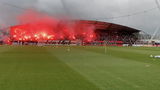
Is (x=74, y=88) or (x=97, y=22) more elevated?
(x=97, y=22)

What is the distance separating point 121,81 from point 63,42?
105 metres

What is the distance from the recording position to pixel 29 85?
9.03 metres

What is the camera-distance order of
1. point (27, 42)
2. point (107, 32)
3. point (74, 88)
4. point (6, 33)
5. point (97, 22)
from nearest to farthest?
point (74, 88), point (27, 42), point (6, 33), point (97, 22), point (107, 32)

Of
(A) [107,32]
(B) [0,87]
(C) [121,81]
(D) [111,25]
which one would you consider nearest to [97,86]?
(C) [121,81]

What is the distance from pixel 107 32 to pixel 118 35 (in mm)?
7945

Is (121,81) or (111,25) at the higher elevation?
(111,25)

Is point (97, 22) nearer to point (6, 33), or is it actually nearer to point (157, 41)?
point (157, 41)

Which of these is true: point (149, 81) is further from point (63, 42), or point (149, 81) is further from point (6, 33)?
point (6, 33)

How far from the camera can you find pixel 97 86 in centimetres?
903

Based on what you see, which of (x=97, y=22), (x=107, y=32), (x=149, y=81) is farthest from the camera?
(x=107, y=32)

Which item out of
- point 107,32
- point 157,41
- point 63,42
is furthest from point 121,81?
point 107,32

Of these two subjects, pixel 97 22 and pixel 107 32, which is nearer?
pixel 97 22

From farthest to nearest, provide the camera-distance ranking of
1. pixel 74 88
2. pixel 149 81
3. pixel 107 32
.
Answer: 1. pixel 107 32
2. pixel 149 81
3. pixel 74 88

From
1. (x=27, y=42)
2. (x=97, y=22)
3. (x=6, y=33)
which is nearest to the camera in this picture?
(x=27, y=42)
